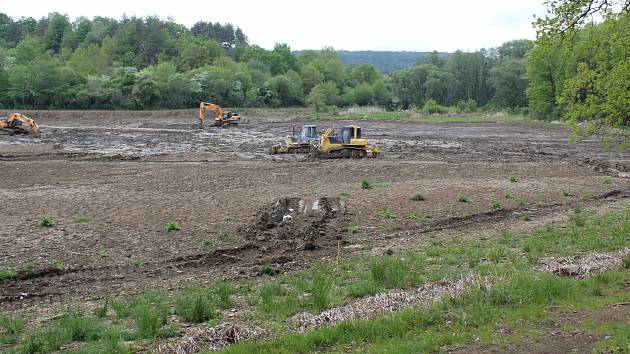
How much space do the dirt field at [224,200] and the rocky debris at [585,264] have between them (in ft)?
12.6

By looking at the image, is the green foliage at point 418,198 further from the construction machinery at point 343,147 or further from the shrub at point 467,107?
the shrub at point 467,107

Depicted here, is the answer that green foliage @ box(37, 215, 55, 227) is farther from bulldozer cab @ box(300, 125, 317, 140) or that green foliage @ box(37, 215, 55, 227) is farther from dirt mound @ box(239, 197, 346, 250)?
bulldozer cab @ box(300, 125, 317, 140)

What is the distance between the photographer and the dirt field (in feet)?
43.1

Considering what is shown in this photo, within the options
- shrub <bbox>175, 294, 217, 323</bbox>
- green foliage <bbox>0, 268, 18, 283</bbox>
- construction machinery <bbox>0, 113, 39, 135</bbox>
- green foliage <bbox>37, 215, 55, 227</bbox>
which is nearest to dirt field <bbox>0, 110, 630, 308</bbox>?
green foliage <bbox>0, 268, 18, 283</bbox>

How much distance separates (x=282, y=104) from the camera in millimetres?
104125

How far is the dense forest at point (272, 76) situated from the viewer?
14242 mm

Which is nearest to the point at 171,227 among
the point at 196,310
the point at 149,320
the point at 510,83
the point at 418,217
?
the point at 418,217

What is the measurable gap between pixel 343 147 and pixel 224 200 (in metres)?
14.8

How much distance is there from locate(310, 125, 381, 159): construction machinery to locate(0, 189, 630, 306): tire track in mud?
61.4 ft

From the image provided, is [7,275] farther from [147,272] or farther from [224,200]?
[224,200]

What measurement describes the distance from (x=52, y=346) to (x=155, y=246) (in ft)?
22.0

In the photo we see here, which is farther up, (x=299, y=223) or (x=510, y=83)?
(x=510, y=83)

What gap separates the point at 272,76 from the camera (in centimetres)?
12025

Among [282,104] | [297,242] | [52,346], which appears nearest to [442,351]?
[52,346]
